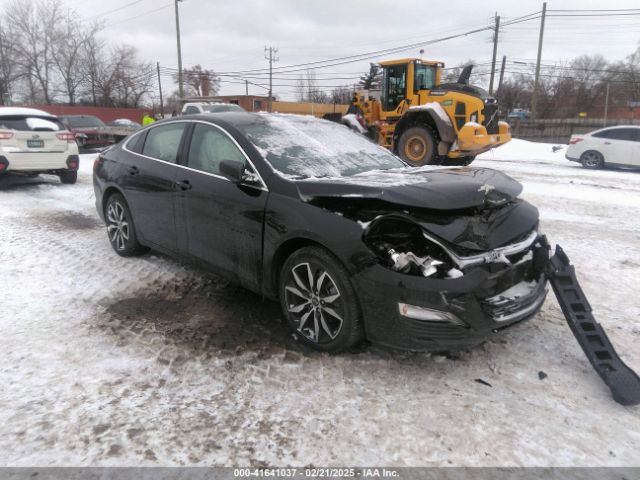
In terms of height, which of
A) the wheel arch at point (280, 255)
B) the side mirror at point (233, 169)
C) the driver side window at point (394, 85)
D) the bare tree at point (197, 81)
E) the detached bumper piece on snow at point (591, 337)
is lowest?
the detached bumper piece on snow at point (591, 337)

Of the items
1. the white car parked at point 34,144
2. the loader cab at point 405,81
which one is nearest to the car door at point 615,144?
the loader cab at point 405,81

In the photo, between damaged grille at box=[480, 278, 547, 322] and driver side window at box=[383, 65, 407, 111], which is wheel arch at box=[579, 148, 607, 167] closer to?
driver side window at box=[383, 65, 407, 111]

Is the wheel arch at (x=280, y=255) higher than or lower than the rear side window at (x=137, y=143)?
lower

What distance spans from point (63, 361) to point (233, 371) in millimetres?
1168

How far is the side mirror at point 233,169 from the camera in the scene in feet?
11.2

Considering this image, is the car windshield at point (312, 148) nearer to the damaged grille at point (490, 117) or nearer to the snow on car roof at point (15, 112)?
the snow on car roof at point (15, 112)

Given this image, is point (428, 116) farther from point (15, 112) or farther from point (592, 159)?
point (15, 112)

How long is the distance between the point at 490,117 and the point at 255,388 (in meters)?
11.7

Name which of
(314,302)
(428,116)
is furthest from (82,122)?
(314,302)

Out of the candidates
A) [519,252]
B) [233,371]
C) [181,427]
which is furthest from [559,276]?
[181,427]

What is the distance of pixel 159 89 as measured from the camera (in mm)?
58281

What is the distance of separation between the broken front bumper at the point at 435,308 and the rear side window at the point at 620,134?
48.0ft

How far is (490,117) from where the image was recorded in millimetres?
12430

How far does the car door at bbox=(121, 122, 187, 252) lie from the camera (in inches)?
169
